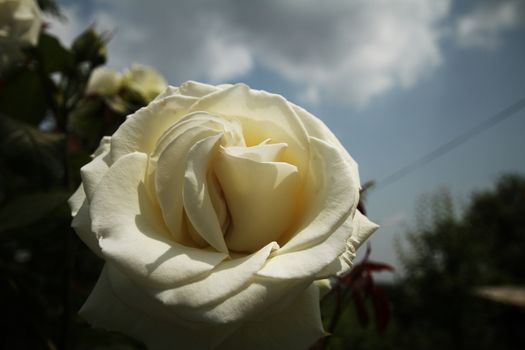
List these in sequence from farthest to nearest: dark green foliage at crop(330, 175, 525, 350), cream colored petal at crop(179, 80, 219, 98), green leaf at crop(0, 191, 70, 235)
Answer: dark green foliage at crop(330, 175, 525, 350), green leaf at crop(0, 191, 70, 235), cream colored petal at crop(179, 80, 219, 98)

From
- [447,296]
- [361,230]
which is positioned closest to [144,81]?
[361,230]

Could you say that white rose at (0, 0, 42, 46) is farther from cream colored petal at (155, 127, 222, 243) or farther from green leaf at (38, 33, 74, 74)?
cream colored petal at (155, 127, 222, 243)

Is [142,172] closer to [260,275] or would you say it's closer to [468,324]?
[260,275]

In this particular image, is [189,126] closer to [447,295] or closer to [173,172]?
[173,172]

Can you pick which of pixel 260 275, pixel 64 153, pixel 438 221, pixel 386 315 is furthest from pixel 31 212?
pixel 438 221

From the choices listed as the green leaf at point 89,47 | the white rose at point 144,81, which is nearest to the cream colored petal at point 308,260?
the green leaf at point 89,47

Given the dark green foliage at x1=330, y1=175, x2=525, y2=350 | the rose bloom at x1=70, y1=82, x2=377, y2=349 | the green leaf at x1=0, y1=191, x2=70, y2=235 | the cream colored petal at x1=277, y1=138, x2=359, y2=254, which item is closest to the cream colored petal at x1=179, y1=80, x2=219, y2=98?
the rose bloom at x1=70, y1=82, x2=377, y2=349
